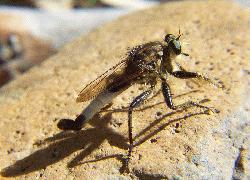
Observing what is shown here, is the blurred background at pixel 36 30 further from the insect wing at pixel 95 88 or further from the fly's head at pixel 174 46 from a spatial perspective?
the insect wing at pixel 95 88

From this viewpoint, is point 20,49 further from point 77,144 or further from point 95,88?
point 77,144

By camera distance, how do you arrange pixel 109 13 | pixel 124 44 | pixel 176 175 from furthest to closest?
1. pixel 109 13
2. pixel 124 44
3. pixel 176 175

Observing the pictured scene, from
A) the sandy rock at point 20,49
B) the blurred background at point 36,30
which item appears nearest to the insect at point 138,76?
the blurred background at point 36,30

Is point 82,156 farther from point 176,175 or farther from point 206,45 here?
point 206,45

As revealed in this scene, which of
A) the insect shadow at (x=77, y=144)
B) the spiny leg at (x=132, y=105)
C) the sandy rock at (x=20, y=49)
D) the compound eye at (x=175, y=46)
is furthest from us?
the sandy rock at (x=20, y=49)

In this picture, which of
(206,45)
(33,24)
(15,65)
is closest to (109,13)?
(33,24)

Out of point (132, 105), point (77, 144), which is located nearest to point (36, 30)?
point (77, 144)

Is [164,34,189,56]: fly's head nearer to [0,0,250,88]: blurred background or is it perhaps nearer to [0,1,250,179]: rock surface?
[0,1,250,179]: rock surface
